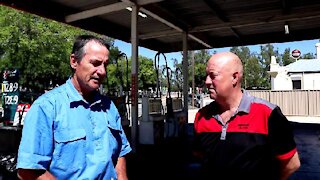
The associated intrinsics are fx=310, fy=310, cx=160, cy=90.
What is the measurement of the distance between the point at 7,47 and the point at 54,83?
655 cm

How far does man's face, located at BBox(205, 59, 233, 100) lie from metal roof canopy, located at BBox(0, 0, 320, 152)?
218 inches

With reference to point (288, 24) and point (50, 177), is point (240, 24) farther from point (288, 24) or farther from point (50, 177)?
point (50, 177)

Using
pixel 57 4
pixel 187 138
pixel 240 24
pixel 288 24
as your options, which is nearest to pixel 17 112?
pixel 57 4

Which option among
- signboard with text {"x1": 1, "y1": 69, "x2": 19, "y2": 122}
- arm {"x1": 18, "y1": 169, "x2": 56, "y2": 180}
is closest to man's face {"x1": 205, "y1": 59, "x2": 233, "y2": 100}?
arm {"x1": 18, "y1": 169, "x2": 56, "y2": 180}

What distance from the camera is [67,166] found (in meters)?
1.85

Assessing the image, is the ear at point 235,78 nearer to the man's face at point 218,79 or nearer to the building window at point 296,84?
the man's face at point 218,79

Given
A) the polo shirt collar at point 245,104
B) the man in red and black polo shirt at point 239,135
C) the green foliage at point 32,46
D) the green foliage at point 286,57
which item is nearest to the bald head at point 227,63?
the man in red and black polo shirt at point 239,135

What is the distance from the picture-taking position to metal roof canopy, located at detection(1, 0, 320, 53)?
8.14 metres

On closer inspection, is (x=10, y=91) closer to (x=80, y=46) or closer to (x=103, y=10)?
(x=103, y=10)

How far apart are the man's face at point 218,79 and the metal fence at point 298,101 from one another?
1947 centimetres

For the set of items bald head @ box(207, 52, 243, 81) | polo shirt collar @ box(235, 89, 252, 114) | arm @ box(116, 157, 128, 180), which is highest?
bald head @ box(207, 52, 243, 81)

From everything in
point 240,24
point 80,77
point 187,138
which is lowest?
point 187,138

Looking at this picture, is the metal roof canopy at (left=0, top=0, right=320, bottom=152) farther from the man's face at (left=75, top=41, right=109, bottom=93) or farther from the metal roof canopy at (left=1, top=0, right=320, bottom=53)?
the man's face at (left=75, top=41, right=109, bottom=93)

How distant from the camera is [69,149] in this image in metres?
1.87
